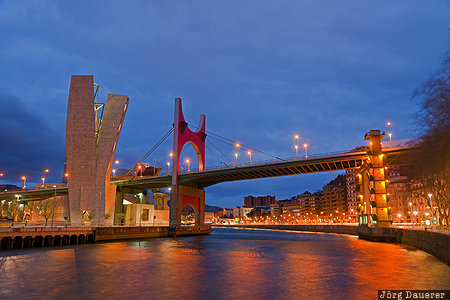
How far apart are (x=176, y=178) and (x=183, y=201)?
500cm

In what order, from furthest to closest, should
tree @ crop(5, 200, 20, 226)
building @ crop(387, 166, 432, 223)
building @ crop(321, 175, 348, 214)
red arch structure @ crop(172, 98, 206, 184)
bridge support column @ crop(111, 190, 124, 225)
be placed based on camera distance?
building @ crop(321, 175, 348, 214) → building @ crop(387, 166, 432, 223) → tree @ crop(5, 200, 20, 226) → bridge support column @ crop(111, 190, 124, 225) → red arch structure @ crop(172, 98, 206, 184)

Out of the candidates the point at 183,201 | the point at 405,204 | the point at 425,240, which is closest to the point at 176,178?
the point at 183,201

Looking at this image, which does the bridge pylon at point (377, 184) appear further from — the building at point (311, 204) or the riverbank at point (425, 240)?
the building at point (311, 204)

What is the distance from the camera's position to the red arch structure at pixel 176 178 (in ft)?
182

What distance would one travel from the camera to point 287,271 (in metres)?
18.5

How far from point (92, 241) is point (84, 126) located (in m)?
17.6

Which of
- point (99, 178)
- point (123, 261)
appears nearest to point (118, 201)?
point (99, 178)

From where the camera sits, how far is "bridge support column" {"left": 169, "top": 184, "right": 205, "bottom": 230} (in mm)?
55000

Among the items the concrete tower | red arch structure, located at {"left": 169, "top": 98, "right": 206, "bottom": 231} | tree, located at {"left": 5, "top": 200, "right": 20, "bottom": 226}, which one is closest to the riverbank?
red arch structure, located at {"left": 169, "top": 98, "right": 206, "bottom": 231}

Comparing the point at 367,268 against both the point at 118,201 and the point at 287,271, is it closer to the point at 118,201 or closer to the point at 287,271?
the point at 287,271

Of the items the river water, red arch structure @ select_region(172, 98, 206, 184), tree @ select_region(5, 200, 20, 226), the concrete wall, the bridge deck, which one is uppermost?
red arch structure @ select_region(172, 98, 206, 184)

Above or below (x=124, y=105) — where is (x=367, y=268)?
below

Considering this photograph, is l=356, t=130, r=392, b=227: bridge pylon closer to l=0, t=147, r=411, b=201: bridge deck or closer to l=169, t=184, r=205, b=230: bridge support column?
l=0, t=147, r=411, b=201: bridge deck

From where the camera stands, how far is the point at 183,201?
5972cm
